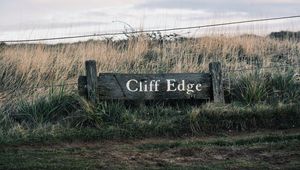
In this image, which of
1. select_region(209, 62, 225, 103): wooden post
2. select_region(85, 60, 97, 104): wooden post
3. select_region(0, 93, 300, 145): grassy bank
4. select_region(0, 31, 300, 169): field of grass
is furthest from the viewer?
select_region(209, 62, 225, 103): wooden post

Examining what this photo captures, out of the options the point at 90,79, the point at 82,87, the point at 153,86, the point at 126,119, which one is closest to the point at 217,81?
the point at 153,86

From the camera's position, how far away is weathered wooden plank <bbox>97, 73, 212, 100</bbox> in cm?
986

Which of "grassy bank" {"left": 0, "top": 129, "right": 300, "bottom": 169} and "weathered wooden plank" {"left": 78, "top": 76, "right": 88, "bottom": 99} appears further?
"weathered wooden plank" {"left": 78, "top": 76, "right": 88, "bottom": 99}

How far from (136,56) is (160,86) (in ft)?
10.6

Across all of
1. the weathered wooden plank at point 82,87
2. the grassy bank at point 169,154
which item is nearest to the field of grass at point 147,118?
the grassy bank at point 169,154

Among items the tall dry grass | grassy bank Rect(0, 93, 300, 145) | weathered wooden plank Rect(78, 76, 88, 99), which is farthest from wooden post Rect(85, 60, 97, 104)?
the tall dry grass

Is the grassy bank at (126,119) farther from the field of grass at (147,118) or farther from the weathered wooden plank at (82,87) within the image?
the weathered wooden plank at (82,87)

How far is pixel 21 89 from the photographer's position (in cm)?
1101

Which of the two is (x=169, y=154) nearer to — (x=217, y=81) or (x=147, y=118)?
(x=147, y=118)

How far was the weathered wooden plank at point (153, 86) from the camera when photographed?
32.3 feet

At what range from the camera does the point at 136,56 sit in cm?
1314

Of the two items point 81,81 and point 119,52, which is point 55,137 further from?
point 119,52

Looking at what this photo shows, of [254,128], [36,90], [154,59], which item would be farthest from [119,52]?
[254,128]

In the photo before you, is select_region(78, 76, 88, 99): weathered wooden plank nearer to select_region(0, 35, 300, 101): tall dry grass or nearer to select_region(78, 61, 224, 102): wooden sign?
select_region(78, 61, 224, 102): wooden sign
